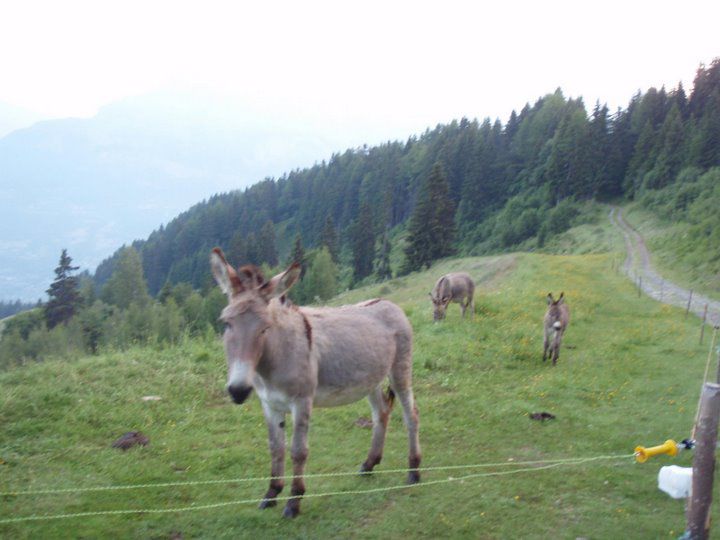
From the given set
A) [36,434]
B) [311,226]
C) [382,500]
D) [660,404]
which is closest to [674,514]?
[382,500]

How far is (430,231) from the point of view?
72.0m

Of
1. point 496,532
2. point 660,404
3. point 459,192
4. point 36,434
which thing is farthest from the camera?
point 459,192

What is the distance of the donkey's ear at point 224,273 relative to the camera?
19.2ft

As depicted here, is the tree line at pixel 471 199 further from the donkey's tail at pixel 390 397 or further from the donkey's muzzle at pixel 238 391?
the donkey's muzzle at pixel 238 391

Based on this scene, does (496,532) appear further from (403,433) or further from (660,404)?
(660,404)

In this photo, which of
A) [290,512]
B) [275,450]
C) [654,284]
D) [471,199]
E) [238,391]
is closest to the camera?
[238,391]

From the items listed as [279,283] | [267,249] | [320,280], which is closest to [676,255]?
[320,280]

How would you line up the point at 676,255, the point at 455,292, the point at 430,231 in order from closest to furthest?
the point at 455,292 → the point at 676,255 → the point at 430,231

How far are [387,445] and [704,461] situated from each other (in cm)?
500

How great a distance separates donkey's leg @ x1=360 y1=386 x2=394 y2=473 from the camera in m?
8.09

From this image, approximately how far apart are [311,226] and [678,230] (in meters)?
82.3

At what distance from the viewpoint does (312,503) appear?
7062mm

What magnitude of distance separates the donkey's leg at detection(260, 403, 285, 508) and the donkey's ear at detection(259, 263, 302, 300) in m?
1.63

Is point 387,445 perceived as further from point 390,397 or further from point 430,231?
point 430,231
